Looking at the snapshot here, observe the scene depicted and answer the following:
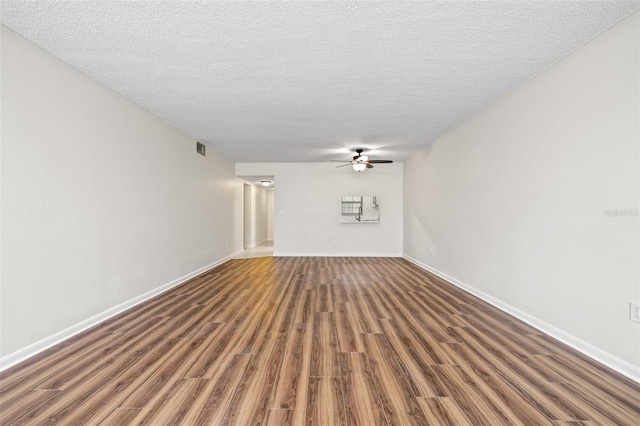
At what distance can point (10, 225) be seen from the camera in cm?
230

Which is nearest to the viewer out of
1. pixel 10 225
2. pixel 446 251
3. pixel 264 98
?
pixel 10 225

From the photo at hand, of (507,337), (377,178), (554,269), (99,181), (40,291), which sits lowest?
(507,337)

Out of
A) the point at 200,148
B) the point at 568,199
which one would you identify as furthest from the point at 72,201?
the point at 568,199

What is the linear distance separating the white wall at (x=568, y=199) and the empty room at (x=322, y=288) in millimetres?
19

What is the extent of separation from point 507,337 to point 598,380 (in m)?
0.75

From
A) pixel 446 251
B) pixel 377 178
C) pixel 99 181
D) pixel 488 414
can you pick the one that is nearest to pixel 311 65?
pixel 99 181

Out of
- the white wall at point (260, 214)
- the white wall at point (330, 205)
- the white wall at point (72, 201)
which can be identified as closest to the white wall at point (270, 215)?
the white wall at point (260, 214)

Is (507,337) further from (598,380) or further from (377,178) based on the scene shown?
(377,178)

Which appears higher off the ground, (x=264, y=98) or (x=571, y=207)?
(x=264, y=98)

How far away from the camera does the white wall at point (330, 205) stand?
27.1ft

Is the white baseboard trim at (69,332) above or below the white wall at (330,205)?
below

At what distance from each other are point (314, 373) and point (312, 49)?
257cm

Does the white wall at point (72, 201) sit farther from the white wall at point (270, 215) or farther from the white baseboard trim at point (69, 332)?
the white wall at point (270, 215)

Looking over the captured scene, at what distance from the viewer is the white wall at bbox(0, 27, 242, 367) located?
2324 millimetres
